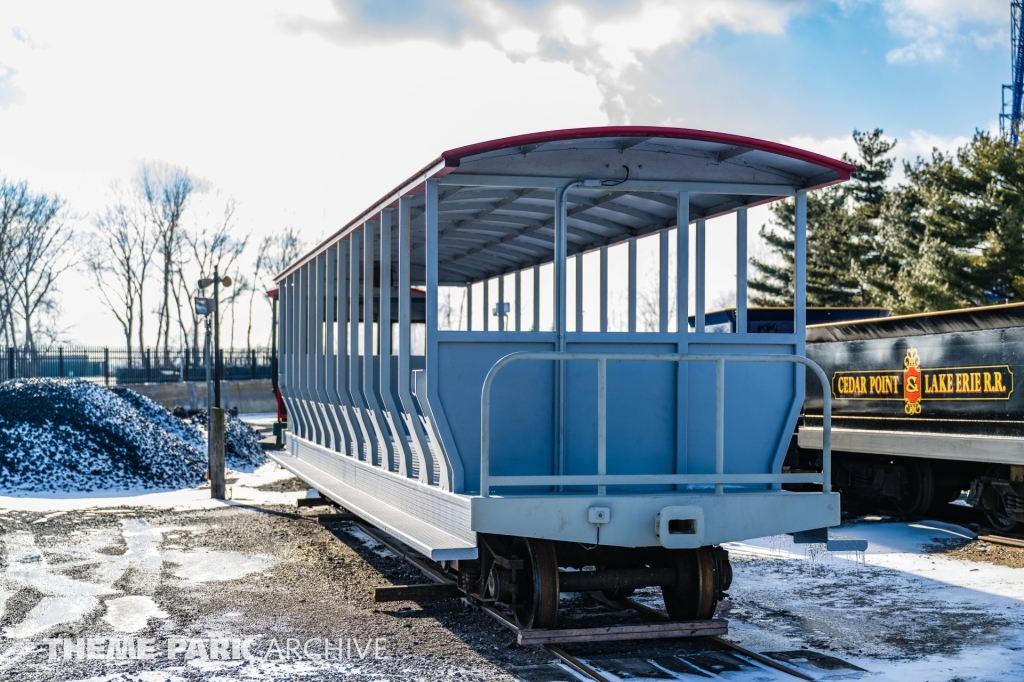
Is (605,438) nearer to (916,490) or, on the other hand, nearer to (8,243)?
(916,490)

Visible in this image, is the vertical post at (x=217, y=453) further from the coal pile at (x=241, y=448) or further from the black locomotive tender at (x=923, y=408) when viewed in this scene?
the black locomotive tender at (x=923, y=408)

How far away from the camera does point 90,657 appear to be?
21.6ft

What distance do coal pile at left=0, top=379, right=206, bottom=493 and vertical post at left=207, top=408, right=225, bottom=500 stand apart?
1.66 meters

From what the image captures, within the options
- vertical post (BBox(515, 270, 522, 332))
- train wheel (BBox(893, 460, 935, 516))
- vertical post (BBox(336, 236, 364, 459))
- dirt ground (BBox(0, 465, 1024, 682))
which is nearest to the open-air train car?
dirt ground (BBox(0, 465, 1024, 682))

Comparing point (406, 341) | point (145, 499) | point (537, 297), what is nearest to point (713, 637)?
point (406, 341)

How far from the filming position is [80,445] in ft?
55.6

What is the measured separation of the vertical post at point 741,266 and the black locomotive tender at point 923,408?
3651 millimetres

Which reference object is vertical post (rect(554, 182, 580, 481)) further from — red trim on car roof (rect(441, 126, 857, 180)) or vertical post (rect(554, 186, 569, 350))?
red trim on car roof (rect(441, 126, 857, 180))

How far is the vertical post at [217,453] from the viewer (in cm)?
1482

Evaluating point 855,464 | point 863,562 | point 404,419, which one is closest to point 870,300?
point 855,464

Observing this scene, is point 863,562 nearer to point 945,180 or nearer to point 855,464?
point 855,464

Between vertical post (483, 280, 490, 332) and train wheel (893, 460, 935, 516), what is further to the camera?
train wheel (893, 460, 935, 516)

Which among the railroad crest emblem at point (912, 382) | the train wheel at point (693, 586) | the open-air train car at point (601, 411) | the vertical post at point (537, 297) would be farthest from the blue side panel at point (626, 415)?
the railroad crest emblem at point (912, 382)

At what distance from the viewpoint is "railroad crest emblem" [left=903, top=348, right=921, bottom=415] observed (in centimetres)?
1185
